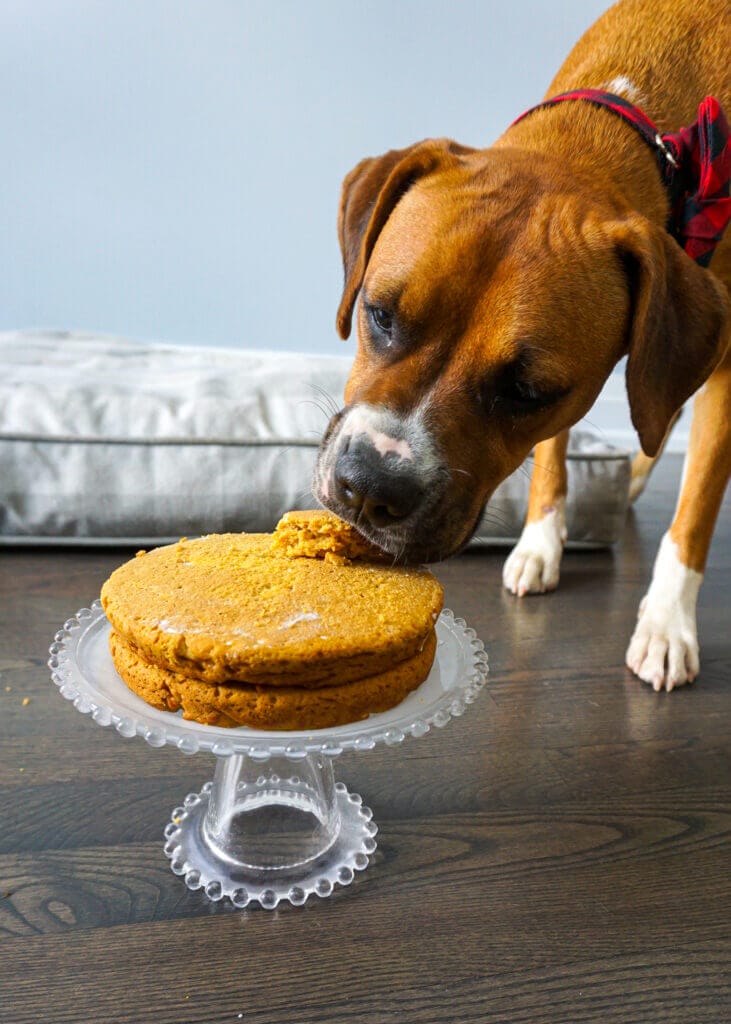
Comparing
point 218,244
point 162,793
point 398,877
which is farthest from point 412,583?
point 218,244

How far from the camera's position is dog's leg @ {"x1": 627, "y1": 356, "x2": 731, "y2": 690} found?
2.28m

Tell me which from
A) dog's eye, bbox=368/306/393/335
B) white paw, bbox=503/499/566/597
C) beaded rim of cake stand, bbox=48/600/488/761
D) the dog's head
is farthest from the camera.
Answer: white paw, bbox=503/499/566/597

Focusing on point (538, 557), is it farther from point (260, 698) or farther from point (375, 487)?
point (260, 698)

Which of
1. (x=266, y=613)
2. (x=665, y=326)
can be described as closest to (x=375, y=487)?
(x=266, y=613)

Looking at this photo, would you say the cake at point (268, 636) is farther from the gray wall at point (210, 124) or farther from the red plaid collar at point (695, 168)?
the gray wall at point (210, 124)

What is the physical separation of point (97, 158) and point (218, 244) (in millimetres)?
638

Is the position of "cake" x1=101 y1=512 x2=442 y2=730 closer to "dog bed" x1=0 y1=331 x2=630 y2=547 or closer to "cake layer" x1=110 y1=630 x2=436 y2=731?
"cake layer" x1=110 y1=630 x2=436 y2=731

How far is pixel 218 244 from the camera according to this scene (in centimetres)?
450

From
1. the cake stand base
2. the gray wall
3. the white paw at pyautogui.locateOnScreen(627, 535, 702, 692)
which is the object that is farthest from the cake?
the gray wall

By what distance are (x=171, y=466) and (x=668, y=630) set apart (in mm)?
1417

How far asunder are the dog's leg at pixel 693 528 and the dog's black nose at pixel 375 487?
97 centimetres

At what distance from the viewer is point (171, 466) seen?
2.75 m

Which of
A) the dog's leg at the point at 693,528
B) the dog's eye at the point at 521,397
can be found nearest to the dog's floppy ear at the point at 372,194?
the dog's eye at the point at 521,397

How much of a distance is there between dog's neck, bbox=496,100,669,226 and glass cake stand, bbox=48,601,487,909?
3.05 ft
